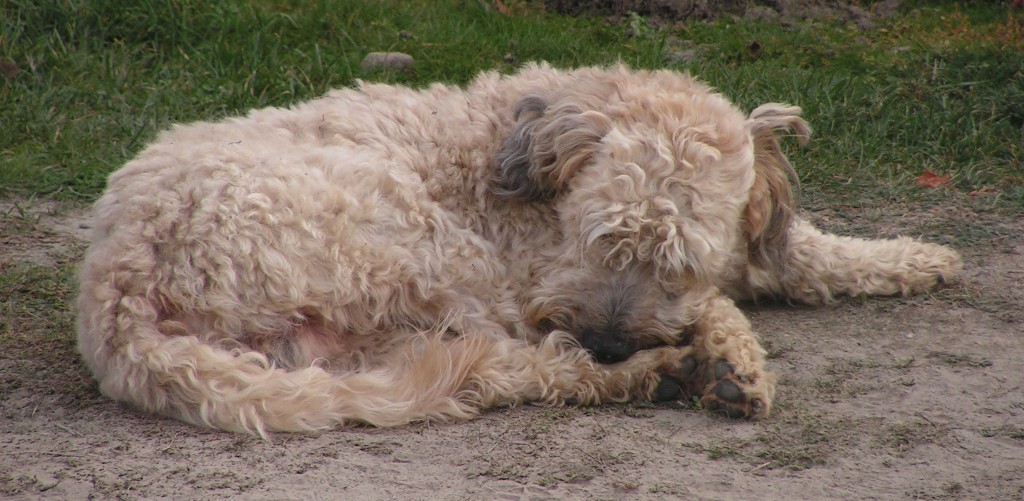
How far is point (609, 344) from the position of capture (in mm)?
4070

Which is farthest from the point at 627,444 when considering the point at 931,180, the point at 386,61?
the point at 386,61

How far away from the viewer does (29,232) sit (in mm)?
5910

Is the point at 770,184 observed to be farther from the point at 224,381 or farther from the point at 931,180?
the point at 931,180

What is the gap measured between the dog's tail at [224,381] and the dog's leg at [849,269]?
67.9 inches

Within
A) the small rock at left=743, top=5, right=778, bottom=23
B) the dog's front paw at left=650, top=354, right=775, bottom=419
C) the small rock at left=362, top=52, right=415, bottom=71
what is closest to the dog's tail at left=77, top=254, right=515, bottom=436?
the dog's front paw at left=650, top=354, right=775, bottom=419

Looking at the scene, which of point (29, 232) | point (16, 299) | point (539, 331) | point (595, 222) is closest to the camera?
point (595, 222)

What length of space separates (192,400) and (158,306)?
1.23 ft

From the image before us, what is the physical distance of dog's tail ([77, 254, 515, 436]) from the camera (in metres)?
3.73

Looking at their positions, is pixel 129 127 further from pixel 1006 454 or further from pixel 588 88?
pixel 1006 454

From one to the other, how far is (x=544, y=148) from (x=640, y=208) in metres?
0.58

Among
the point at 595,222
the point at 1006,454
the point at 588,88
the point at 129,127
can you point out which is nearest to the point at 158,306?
the point at 595,222

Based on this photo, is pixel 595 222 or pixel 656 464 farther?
pixel 595 222

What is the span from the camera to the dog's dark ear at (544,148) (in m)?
4.21

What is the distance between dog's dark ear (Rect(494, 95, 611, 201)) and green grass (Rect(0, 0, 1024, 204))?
8.60 ft
